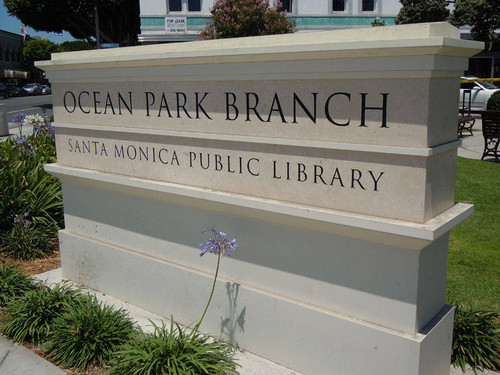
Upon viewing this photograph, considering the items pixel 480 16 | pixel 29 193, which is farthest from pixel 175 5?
pixel 29 193

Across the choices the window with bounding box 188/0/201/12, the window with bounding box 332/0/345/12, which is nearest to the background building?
the window with bounding box 188/0/201/12

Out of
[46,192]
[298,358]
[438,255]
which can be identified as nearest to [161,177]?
[298,358]

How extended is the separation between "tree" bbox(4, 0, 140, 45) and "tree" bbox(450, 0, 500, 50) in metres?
19.7

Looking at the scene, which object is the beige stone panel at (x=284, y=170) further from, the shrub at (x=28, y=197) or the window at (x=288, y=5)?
the window at (x=288, y=5)

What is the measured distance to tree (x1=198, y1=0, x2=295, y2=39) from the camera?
22.2m

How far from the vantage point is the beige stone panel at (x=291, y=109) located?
2922 mm

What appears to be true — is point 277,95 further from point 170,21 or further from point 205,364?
point 170,21

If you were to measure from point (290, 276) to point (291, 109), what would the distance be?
1106mm

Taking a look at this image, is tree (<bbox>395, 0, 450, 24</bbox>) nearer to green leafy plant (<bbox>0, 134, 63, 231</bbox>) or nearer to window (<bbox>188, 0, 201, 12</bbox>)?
window (<bbox>188, 0, 201, 12</bbox>)

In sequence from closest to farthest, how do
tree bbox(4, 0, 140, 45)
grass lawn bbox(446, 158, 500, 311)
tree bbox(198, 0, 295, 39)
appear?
grass lawn bbox(446, 158, 500, 311), tree bbox(198, 0, 295, 39), tree bbox(4, 0, 140, 45)

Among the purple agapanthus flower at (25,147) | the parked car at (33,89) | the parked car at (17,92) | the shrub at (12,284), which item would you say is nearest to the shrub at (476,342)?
the shrub at (12,284)

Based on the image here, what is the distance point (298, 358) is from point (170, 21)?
25.4 meters

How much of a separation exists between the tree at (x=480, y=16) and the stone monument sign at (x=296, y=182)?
27169 millimetres

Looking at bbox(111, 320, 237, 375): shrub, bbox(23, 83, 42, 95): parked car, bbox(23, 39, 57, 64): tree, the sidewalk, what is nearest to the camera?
bbox(111, 320, 237, 375): shrub
